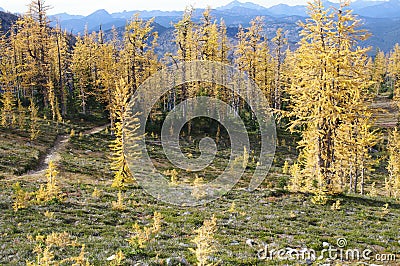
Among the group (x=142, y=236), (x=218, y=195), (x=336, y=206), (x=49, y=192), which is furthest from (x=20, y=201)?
(x=336, y=206)

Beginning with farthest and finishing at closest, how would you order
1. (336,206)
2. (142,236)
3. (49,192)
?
(336,206) → (49,192) → (142,236)

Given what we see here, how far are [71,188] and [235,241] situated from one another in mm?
12133

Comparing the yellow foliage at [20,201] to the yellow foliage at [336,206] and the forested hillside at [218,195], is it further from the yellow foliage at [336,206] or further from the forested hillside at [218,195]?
the yellow foliage at [336,206]

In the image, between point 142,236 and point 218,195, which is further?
point 218,195

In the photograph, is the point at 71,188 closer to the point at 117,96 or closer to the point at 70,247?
the point at 117,96

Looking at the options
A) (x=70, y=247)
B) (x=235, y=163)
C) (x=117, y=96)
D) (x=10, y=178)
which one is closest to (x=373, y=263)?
(x=70, y=247)

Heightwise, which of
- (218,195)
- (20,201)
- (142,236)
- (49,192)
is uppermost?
(142,236)

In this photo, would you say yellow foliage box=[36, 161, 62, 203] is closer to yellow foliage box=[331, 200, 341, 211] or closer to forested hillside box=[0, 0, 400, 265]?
forested hillside box=[0, 0, 400, 265]

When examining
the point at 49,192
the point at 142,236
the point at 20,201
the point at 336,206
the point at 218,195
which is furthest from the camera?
the point at 218,195

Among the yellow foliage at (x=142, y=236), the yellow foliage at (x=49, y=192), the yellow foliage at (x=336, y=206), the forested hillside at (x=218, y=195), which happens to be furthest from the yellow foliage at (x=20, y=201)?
the yellow foliage at (x=336, y=206)

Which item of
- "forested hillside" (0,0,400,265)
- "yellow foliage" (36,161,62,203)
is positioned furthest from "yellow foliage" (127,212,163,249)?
"yellow foliage" (36,161,62,203)

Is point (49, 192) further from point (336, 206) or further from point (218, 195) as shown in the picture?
point (336, 206)

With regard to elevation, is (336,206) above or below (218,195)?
above

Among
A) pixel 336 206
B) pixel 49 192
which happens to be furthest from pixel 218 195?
pixel 49 192
